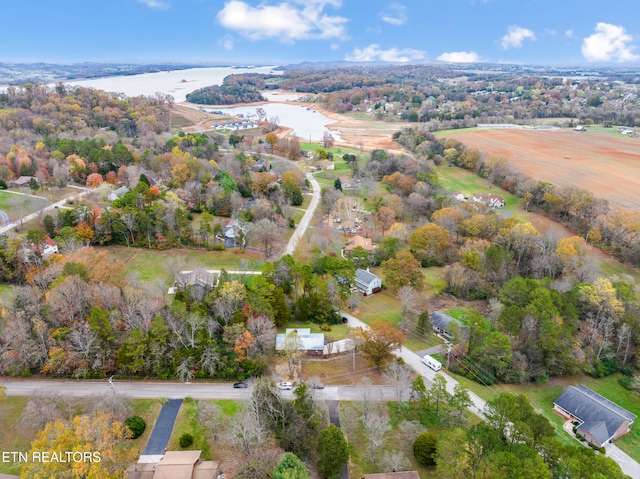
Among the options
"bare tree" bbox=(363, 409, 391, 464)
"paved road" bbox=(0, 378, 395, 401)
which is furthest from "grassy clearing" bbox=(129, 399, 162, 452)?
"bare tree" bbox=(363, 409, 391, 464)

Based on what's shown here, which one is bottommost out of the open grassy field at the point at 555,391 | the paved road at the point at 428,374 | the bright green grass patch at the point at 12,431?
the open grassy field at the point at 555,391

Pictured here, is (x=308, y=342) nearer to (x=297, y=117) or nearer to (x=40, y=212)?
(x=40, y=212)

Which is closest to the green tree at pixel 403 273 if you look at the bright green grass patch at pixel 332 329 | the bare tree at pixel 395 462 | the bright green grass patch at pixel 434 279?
the bright green grass patch at pixel 434 279

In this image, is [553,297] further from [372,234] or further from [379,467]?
[372,234]

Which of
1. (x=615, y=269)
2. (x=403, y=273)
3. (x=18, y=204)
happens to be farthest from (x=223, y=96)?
(x=615, y=269)

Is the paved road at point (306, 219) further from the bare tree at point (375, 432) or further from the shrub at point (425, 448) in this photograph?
the shrub at point (425, 448)

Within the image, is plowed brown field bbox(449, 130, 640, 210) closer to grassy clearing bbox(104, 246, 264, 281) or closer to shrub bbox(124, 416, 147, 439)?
grassy clearing bbox(104, 246, 264, 281)
